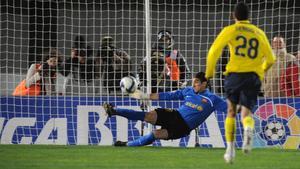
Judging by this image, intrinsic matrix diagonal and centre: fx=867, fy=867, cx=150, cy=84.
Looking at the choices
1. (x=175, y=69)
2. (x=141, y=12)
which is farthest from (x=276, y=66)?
(x=141, y=12)

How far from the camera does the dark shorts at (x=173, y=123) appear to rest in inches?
624

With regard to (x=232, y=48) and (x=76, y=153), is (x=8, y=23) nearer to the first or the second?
(x=76, y=153)

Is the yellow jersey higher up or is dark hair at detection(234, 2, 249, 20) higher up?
dark hair at detection(234, 2, 249, 20)

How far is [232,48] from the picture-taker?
12.0 meters

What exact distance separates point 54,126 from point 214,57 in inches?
248

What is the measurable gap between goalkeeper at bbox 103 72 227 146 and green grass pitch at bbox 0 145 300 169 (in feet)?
1.42

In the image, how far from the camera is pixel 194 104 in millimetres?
15805

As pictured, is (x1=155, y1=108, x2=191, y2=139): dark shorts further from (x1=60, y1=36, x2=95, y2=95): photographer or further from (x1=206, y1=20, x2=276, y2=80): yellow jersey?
(x1=206, y1=20, x2=276, y2=80): yellow jersey

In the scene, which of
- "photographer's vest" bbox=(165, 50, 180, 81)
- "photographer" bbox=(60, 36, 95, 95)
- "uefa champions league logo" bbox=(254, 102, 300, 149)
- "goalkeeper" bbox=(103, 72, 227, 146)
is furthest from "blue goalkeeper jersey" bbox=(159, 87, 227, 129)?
"photographer" bbox=(60, 36, 95, 95)

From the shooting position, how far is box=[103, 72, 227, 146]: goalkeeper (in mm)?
15727

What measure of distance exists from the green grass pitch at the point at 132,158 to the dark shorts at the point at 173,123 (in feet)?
1.40

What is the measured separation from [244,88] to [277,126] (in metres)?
5.43

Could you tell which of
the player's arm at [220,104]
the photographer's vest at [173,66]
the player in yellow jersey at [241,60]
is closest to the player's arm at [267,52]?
the player in yellow jersey at [241,60]

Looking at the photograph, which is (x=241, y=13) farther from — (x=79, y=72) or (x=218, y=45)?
(x=79, y=72)
